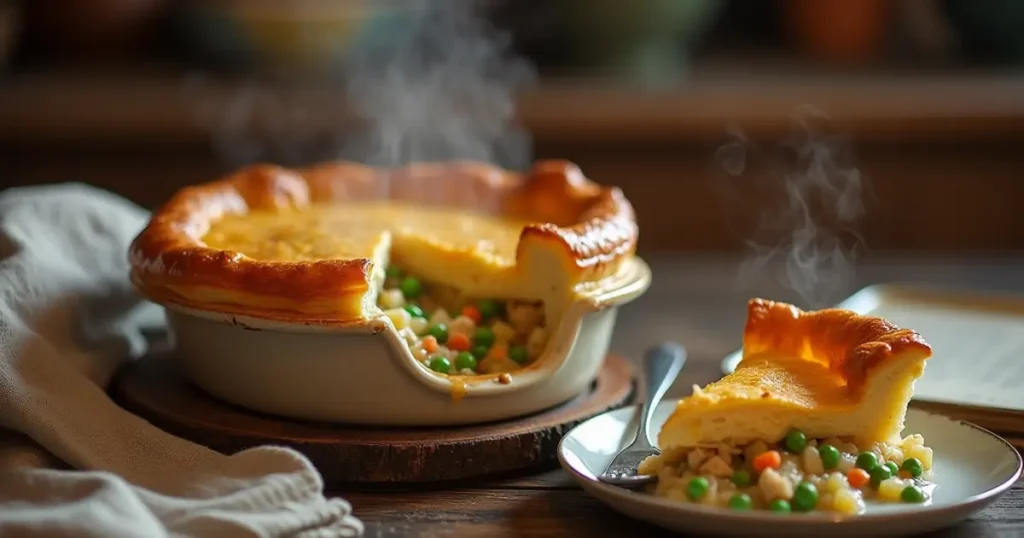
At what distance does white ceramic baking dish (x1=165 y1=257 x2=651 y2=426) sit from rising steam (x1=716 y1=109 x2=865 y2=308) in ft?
5.43

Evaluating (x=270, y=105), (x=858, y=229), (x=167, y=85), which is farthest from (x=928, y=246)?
(x=167, y=85)

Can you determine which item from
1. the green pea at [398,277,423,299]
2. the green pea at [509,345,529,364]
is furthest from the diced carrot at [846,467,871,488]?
the green pea at [398,277,423,299]

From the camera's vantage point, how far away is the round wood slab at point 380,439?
1.76 m

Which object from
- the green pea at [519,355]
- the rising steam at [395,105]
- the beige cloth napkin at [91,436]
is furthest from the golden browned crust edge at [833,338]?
the rising steam at [395,105]

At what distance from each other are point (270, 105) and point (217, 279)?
2.13m

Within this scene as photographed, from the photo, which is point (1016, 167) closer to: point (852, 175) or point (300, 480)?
point (852, 175)

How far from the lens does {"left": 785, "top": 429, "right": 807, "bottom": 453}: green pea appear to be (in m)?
1.59

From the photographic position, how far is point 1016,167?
406cm

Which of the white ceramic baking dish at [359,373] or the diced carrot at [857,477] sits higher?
the diced carrot at [857,477]

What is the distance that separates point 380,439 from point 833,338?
26.0 inches

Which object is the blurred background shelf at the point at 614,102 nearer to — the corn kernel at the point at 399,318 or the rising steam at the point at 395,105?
the rising steam at the point at 395,105

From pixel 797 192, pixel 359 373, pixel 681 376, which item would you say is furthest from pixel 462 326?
pixel 797 192

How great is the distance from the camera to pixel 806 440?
1608mm

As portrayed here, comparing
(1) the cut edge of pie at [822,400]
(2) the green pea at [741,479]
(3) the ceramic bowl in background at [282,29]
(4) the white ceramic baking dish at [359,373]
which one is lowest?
(4) the white ceramic baking dish at [359,373]
